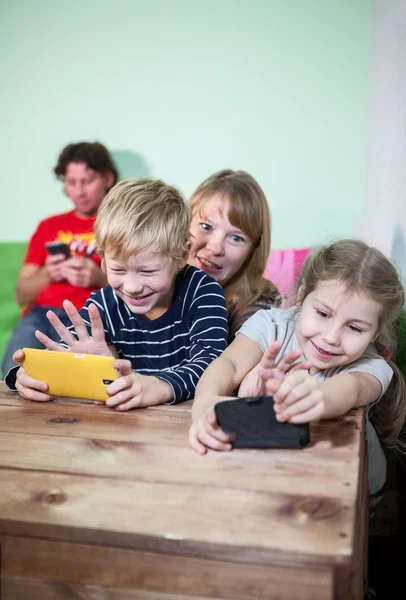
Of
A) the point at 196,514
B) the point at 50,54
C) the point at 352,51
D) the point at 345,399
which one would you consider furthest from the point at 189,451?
the point at 50,54

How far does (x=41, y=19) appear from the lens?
9.40ft

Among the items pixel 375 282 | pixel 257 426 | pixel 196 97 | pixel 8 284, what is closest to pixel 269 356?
pixel 257 426

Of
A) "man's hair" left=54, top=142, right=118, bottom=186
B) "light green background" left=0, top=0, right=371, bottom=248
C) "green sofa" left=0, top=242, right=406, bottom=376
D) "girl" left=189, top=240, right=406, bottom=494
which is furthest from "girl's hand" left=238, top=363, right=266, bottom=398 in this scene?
"green sofa" left=0, top=242, right=406, bottom=376

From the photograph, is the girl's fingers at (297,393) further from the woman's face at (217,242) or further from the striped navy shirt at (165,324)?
the woman's face at (217,242)

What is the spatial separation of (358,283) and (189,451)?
54 centimetres

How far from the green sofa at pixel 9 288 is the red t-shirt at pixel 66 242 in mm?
150

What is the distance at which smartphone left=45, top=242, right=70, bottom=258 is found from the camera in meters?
2.63

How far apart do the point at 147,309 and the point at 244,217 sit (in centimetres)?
55

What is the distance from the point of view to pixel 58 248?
8.73 feet

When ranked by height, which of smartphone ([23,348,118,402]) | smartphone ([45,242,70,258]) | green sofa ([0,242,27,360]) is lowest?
green sofa ([0,242,27,360])

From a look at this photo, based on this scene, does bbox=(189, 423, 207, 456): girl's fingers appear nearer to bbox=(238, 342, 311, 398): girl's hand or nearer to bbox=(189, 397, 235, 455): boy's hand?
bbox=(189, 397, 235, 455): boy's hand

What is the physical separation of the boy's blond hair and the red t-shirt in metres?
1.00

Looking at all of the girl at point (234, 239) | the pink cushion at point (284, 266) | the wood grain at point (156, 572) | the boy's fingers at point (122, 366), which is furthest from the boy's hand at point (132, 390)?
the pink cushion at point (284, 266)

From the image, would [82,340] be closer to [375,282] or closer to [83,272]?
[375,282]
